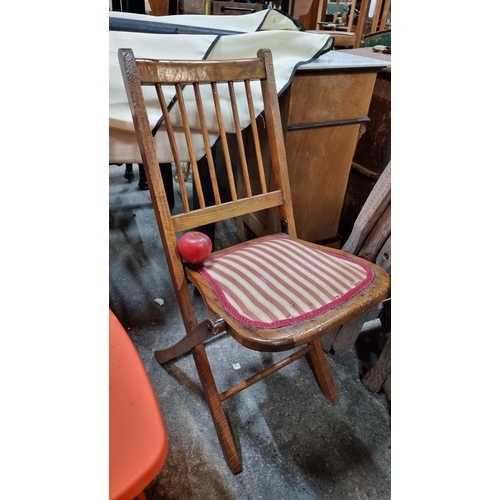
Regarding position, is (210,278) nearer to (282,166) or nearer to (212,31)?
(282,166)

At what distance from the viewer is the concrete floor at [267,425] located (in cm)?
100

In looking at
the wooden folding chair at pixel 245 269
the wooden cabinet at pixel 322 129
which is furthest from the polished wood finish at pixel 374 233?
the wooden cabinet at pixel 322 129

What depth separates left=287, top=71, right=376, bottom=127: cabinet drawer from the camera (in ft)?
4.09

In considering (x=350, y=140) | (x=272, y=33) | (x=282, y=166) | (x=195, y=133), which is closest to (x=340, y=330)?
(x=282, y=166)

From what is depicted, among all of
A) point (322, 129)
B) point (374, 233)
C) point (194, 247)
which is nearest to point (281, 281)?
point (194, 247)

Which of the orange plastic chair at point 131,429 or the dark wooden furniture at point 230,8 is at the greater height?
the dark wooden furniture at point 230,8

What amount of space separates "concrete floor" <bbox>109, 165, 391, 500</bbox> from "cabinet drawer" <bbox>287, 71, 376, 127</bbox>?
93cm

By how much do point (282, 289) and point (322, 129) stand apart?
31.2 inches

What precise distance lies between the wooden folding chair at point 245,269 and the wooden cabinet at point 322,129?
27cm

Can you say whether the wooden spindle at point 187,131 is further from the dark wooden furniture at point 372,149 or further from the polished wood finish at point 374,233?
the dark wooden furniture at point 372,149

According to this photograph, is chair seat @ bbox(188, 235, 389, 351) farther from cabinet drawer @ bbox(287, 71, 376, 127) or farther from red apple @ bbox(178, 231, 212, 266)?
cabinet drawer @ bbox(287, 71, 376, 127)

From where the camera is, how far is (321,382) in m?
1.24

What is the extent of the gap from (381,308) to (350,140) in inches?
27.5

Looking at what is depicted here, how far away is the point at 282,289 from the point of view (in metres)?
0.86
